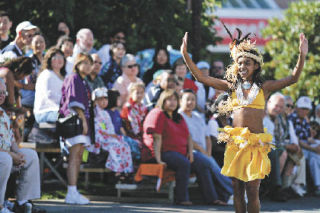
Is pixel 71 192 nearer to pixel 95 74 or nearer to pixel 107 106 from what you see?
pixel 107 106

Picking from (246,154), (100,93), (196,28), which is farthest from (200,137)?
(246,154)

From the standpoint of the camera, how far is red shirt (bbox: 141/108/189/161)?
407 inches

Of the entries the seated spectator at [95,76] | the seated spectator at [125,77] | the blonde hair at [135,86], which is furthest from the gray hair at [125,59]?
the blonde hair at [135,86]

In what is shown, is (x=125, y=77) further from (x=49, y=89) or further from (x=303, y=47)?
(x=303, y=47)

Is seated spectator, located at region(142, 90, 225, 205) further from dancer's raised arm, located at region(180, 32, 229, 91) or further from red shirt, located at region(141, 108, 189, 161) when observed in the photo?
dancer's raised arm, located at region(180, 32, 229, 91)

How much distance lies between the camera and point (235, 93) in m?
7.44

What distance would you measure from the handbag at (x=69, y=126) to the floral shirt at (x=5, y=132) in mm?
1486

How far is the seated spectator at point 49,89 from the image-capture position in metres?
10.1

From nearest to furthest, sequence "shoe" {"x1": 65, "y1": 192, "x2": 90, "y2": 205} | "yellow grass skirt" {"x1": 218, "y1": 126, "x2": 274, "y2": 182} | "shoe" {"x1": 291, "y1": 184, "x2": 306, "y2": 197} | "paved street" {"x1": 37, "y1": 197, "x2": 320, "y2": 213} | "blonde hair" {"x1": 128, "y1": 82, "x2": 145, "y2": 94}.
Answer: "yellow grass skirt" {"x1": 218, "y1": 126, "x2": 274, "y2": 182}, "paved street" {"x1": 37, "y1": 197, "x2": 320, "y2": 213}, "shoe" {"x1": 65, "y1": 192, "x2": 90, "y2": 205}, "blonde hair" {"x1": 128, "y1": 82, "x2": 145, "y2": 94}, "shoe" {"x1": 291, "y1": 184, "x2": 306, "y2": 197}

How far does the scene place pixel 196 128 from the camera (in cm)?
1120

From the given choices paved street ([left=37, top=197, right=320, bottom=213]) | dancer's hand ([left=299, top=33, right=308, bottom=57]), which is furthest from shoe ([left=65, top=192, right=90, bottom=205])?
dancer's hand ([left=299, top=33, right=308, bottom=57])

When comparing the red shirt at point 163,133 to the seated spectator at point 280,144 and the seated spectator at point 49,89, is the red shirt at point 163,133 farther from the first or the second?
the seated spectator at point 280,144

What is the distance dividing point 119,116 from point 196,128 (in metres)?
1.31

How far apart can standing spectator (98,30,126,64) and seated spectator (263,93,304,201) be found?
9.76 ft
